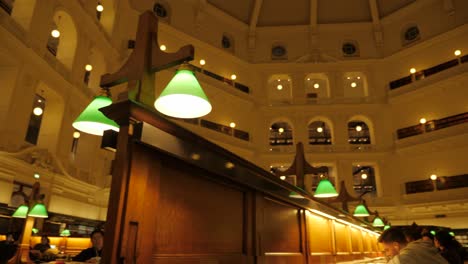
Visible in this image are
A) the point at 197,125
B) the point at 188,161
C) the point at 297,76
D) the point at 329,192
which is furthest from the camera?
the point at 297,76

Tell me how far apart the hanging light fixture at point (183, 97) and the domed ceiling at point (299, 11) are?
62.0 feet

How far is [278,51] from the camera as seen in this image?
21.0 meters

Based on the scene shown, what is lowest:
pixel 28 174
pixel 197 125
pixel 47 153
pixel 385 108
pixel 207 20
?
pixel 28 174

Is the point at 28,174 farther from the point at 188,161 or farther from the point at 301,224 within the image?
the point at 188,161

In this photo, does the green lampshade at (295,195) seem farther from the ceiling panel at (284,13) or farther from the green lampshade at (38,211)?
the ceiling panel at (284,13)

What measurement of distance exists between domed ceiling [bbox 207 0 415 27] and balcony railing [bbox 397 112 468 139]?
23.6ft

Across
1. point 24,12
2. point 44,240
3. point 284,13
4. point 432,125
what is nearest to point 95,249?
point 44,240

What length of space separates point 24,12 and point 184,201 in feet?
33.6

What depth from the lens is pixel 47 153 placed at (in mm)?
9836

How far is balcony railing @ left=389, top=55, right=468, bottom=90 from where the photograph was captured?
53.8 feet

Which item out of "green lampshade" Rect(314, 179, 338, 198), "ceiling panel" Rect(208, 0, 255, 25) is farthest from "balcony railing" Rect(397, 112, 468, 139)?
"green lampshade" Rect(314, 179, 338, 198)

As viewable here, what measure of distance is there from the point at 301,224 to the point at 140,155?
8.32ft

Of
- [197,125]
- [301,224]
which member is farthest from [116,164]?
[197,125]

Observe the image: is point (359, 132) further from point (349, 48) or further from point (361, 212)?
point (361, 212)
